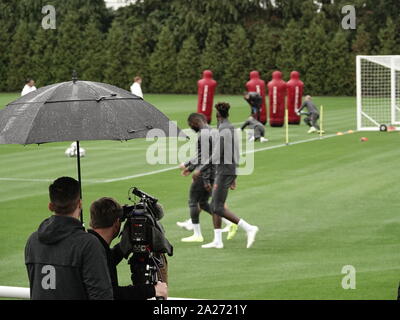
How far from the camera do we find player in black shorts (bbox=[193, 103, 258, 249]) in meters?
14.7

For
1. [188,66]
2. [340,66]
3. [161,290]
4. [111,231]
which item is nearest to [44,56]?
[188,66]

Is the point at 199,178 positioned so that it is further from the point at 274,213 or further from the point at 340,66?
the point at 340,66

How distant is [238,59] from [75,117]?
2555 inches

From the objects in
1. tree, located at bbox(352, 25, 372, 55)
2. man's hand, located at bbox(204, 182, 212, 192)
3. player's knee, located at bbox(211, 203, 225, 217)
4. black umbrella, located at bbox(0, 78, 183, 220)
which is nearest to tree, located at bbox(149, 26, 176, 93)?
tree, located at bbox(352, 25, 372, 55)

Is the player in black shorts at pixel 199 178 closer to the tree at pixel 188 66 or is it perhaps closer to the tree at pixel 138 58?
the tree at pixel 188 66

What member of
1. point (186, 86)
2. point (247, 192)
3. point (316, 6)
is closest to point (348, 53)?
point (316, 6)

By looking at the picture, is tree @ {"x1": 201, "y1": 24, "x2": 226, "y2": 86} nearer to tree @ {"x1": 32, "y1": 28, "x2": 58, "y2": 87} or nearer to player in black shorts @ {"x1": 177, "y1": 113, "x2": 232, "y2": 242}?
tree @ {"x1": 32, "y1": 28, "x2": 58, "y2": 87}

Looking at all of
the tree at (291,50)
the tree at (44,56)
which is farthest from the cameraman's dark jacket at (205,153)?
the tree at (44,56)

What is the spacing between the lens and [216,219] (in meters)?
15.0

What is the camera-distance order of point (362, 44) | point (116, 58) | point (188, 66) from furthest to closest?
point (116, 58)
point (188, 66)
point (362, 44)

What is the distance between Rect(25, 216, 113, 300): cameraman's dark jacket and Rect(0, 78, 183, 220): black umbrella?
5.31ft

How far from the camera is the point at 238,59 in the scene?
72.2 metres
